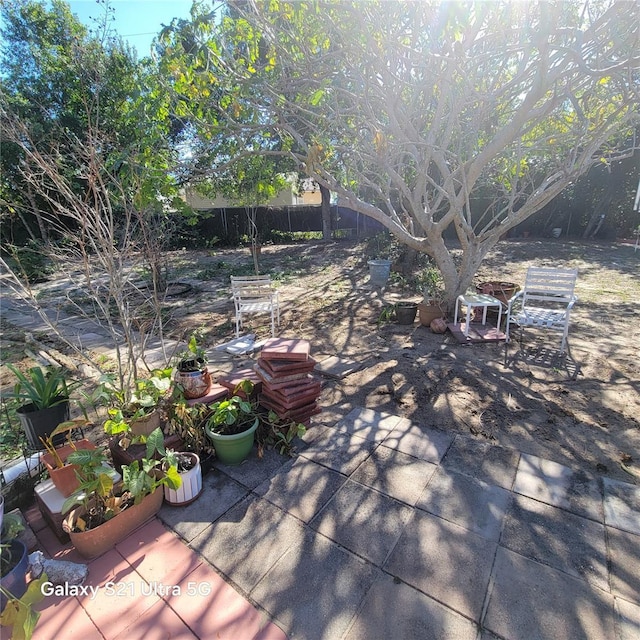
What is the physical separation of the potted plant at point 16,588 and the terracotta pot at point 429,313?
15.0 feet

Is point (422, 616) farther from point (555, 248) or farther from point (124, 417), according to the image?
point (555, 248)

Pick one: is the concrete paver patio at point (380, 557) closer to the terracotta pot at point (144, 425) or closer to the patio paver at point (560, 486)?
the patio paver at point (560, 486)

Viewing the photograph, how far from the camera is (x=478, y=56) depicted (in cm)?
359

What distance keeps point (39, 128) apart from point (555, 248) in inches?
638

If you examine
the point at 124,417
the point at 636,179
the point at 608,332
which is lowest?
the point at 608,332

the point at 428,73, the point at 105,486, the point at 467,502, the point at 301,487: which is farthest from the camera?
the point at 428,73

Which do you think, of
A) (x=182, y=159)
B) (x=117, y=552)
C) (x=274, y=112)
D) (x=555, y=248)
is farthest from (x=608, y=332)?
(x=555, y=248)

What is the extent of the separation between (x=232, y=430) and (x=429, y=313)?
11.4 ft

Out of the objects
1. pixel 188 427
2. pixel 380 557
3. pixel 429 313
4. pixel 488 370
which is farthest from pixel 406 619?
pixel 429 313

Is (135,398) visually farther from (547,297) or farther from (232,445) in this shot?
(547,297)

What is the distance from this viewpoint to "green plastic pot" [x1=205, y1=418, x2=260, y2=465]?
7.39ft

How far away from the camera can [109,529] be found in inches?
68.8

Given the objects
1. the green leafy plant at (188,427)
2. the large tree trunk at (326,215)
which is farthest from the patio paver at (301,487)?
the large tree trunk at (326,215)

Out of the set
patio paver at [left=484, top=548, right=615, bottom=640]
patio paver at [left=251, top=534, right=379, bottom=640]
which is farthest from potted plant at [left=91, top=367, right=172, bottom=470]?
patio paver at [left=484, top=548, right=615, bottom=640]
